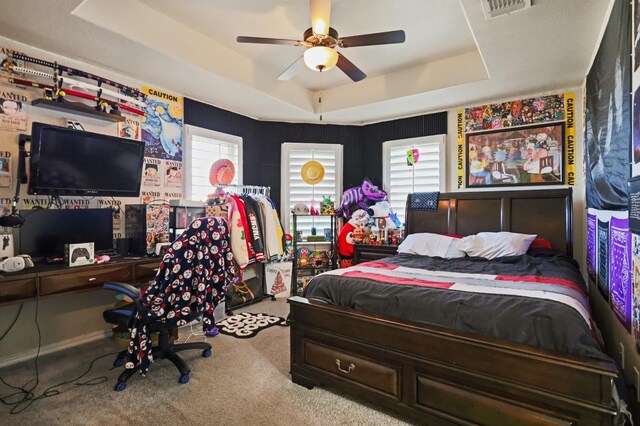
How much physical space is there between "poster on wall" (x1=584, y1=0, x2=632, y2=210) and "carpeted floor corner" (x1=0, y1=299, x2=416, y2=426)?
5.98 ft

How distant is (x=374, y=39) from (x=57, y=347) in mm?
3649

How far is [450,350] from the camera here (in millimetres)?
1787

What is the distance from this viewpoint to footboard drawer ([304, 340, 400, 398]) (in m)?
1.99

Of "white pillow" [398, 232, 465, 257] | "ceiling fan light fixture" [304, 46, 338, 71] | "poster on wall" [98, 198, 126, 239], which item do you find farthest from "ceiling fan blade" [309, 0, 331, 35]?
"poster on wall" [98, 198, 126, 239]

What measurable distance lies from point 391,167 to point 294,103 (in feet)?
5.49

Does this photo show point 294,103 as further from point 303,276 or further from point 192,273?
point 192,273

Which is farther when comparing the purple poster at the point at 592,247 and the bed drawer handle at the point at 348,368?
the purple poster at the point at 592,247

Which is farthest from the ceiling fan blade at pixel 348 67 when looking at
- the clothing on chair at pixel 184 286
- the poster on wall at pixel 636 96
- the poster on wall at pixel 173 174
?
the poster on wall at pixel 173 174

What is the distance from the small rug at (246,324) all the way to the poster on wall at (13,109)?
8.13ft

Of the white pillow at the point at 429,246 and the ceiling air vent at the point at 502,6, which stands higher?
the ceiling air vent at the point at 502,6

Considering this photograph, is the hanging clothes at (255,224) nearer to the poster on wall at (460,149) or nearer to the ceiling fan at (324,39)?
the ceiling fan at (324,39)

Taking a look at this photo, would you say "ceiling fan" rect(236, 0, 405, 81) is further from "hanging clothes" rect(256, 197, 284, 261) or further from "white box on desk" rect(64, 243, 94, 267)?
"hanging clothes" rect(256, 197, 284, 261)

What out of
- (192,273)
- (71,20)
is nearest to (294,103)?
(71,20)

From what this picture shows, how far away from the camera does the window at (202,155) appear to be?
4109 millimetres
